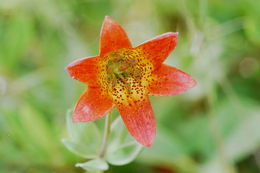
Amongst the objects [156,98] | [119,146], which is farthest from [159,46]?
[156,98]

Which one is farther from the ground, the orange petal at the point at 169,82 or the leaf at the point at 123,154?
the orange petal at the point at 169,82

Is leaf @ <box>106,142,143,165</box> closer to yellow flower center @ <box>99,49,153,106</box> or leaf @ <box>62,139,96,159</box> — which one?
leaf @ <box>62,139,96,159</box>

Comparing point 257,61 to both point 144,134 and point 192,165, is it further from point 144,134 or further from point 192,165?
point 144,134

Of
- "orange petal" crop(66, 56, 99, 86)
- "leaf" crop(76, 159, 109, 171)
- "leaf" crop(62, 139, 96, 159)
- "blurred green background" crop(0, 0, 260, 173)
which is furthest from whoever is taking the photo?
"blurred green background" crop(0, 0, 260, 173)

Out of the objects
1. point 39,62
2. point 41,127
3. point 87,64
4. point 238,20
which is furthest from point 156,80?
point 39,62

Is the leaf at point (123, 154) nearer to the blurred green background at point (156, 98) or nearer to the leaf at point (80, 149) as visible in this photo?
the leaf at point (80, 149)

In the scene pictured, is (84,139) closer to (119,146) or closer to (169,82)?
(119,146)

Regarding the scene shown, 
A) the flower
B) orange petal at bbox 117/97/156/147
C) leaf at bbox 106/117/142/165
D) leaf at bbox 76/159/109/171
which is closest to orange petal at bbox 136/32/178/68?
the flower

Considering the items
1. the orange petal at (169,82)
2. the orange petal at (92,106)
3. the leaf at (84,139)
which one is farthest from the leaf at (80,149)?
the orange petal at (169,82)
